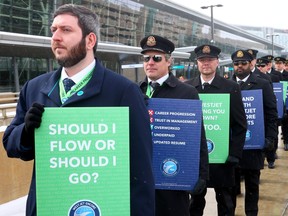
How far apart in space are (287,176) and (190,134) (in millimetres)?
4297

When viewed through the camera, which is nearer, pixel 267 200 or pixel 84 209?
pixel 84 209

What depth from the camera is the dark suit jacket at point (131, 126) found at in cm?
187

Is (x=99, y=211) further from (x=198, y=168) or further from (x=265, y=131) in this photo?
(x=265, y=131)

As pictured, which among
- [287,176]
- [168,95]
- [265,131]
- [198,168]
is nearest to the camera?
A: [198,168]

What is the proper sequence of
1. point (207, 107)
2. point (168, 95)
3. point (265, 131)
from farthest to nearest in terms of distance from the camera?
point (265, 131), point (207, 107), point (168, 95)

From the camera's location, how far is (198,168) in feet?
9.35

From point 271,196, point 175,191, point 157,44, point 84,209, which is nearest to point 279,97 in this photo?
point 271,196

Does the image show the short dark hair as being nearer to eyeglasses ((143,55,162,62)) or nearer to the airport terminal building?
eyeglasses ((143,55,162,62))

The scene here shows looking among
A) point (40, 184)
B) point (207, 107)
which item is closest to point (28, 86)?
point (40, 184)

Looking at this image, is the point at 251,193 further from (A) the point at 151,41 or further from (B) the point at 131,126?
(B) the point at 131,126

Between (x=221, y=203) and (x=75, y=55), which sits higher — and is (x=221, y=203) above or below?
below

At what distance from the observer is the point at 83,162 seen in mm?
1800

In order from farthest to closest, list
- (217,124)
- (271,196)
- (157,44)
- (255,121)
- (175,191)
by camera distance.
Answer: (271,196) < (255,121) < (217,124) < (157,44) < (175,191)

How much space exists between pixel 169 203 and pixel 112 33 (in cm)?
4734
